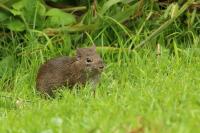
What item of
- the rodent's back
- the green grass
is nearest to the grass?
the green grass

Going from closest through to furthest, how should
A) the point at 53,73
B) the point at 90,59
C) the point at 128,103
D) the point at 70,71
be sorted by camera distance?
the point at 128,103, the point at 90,59, the point at 70,71, the point at 53,73

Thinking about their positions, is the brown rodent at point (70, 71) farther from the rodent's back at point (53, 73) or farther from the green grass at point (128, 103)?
the green grass at point (128, 103)

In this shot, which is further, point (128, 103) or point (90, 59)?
point (90, 59)

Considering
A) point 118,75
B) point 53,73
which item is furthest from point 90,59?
point 53,73

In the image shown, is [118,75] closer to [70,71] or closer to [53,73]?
[70,71]

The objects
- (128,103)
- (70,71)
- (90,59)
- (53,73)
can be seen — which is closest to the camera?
(128,103)

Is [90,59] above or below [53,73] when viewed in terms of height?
above

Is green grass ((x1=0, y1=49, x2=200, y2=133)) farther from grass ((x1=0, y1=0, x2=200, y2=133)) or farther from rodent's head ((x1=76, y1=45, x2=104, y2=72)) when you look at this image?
rodent's head ((x1=76, y1=45, x2=104, y2=72))
